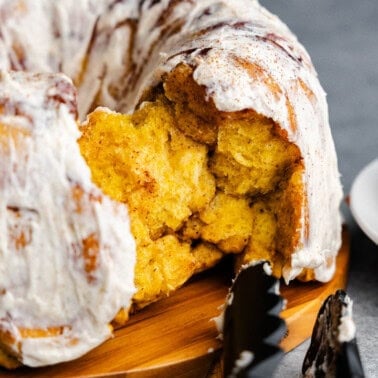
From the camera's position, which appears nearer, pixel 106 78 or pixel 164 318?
pixel 164 318

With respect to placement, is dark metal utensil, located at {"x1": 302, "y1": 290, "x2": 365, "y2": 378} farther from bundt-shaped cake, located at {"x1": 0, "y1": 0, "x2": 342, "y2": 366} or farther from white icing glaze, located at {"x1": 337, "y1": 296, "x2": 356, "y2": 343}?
bundt-shaped cake, located at {"x1": 0, "y1": 0, "x2": 342, "y2": 366}

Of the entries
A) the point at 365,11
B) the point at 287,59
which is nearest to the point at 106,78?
the point at 287,59

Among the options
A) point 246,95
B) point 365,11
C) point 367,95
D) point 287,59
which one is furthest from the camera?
point 365,11

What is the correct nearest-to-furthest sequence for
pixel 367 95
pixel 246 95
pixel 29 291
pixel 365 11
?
pixel 29 291 → pixel 246 95 → pixel 367 95 → pixel 365 11

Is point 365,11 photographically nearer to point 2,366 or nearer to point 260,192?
point 260,192

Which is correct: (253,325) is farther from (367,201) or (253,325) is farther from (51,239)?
(367,201)

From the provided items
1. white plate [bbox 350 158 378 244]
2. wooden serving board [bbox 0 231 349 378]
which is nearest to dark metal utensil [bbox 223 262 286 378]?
wooden serving board [bbox 0 231 349 378]

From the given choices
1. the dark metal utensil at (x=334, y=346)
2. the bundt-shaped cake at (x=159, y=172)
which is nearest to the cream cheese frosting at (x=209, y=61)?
the bundt-shaped cake at (x=159, y=172)

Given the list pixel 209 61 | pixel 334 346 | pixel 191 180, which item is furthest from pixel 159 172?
pixel 334 346
